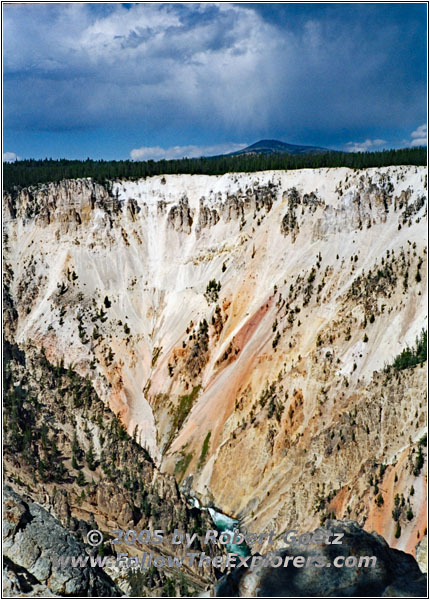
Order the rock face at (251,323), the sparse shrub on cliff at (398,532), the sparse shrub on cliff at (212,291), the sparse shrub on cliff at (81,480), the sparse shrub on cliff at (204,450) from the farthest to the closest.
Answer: the sparse shrub on cliff at (212,291) < the sparse shrub on cliff at (204,450) < the rock face at (251,323) < the sparse shrub on cliff at (81,480) < the sparse shrub on cliff at (398,532)

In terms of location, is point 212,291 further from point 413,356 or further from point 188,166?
point 413,356

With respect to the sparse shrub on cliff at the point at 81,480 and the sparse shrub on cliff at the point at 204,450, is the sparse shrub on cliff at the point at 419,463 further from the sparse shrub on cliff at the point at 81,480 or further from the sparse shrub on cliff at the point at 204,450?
the sparse shrub on cliff at the point at 204,450

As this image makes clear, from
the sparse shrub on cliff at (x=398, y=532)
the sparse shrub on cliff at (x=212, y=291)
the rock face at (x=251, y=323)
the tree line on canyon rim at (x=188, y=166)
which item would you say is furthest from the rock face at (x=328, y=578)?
the tree line on canyon rim at (x=188, y=166)

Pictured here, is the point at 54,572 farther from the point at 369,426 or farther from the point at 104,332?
the point at 104,332

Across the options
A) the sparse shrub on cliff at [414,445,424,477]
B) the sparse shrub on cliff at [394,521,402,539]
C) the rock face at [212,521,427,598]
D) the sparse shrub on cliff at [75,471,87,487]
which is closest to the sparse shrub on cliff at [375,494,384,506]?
the sparse shrub on cliff at [394,521,402,539]

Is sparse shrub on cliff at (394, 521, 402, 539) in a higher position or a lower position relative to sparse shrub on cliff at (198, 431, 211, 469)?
higher

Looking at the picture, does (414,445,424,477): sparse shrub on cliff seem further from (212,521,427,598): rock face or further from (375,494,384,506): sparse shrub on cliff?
(212,521,427,598): rock face
